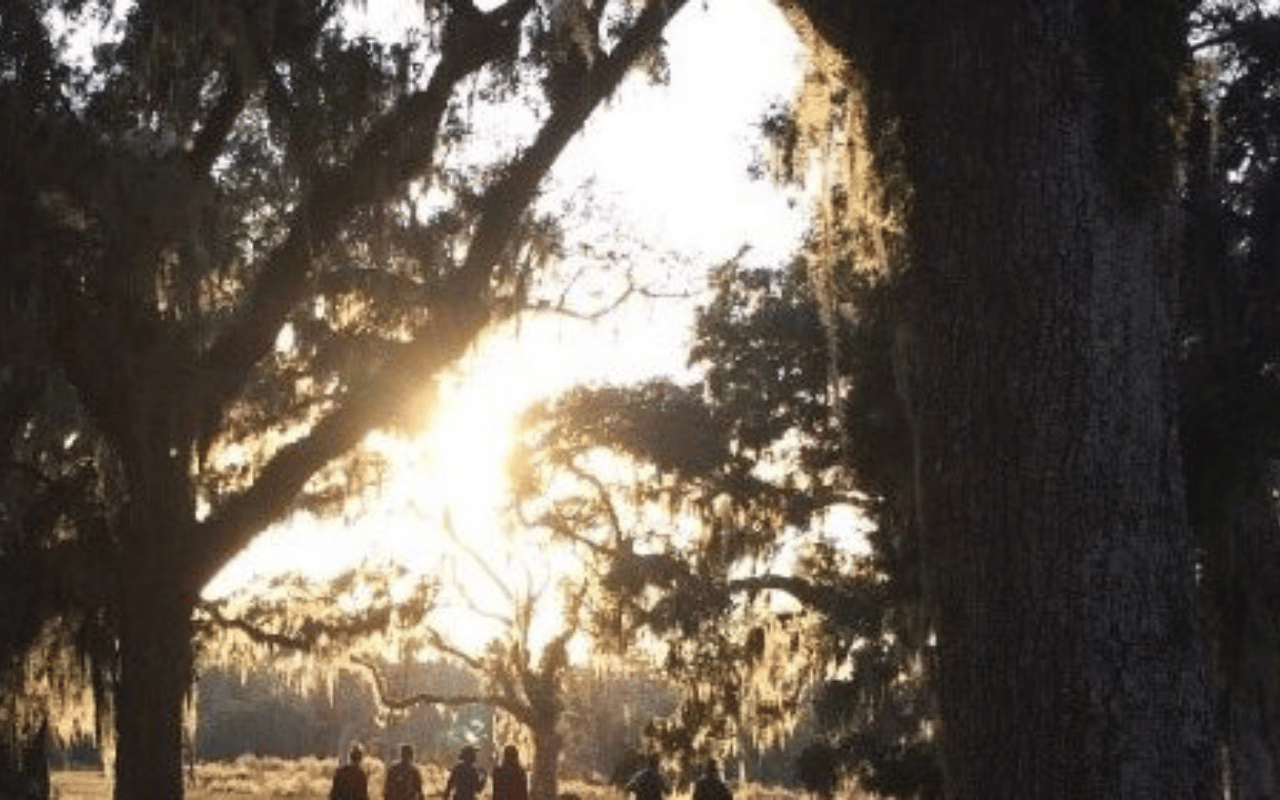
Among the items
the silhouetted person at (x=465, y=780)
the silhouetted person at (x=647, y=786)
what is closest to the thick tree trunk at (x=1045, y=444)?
the silhouetted person at (x=647, y=786)

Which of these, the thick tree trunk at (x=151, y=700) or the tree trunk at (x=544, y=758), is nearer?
the thick tree trunk at (x=151, y=700)

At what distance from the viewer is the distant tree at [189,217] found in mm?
10258

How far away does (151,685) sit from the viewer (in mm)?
10453

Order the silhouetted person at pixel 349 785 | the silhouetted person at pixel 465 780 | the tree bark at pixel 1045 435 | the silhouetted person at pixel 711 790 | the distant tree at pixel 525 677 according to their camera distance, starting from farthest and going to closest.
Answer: the distant tree at pixel 525 677 < the silhouetted person at pixel 465 780 < the silhouetted person at pixel 349 785 < the silhouetted person at pixel 711 790 < the tree bark at pixel 1045 435

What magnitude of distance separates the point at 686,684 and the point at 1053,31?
1653 cm

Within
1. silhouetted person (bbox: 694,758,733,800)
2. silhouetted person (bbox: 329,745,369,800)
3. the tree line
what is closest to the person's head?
silhouetted person (bbox: 329,745,369,800)

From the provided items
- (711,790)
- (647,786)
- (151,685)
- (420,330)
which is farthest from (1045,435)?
(647,786)

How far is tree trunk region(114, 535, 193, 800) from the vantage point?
412 inches

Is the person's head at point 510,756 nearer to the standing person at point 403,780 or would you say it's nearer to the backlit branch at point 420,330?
the standing person at point 403,780

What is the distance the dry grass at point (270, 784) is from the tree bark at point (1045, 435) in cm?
2551

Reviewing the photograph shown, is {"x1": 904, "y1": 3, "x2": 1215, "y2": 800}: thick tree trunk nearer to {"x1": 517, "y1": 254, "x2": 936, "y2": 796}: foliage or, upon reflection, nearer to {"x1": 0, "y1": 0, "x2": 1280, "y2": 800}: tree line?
{"x1": 0, "y1": 0, "x2": 1280, "y2": 800}: tree line

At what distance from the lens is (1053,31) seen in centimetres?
339

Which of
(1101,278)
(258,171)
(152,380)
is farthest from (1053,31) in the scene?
(258,171)

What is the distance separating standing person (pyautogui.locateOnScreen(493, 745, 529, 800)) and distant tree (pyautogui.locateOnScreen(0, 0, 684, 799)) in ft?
19.8
